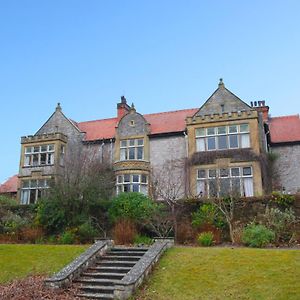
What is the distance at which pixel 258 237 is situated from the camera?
1738 cm

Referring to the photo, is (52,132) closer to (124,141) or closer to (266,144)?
(124,141)

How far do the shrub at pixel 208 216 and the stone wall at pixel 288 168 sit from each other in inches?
487

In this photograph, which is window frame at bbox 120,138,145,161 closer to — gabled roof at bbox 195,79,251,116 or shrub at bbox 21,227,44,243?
gabled roof at bbox 195,79,251,116

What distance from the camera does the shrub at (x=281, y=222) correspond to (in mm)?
18703

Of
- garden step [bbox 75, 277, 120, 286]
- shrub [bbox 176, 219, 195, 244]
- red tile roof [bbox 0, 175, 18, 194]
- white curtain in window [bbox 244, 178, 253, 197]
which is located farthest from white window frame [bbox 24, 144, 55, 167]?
garden step [bbox 75, 277, 120, 286]

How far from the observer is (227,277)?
12445 millimetres

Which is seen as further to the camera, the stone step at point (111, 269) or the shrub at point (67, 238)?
the shrub at point (67, 238)

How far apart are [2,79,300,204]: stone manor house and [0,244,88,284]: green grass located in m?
11.0

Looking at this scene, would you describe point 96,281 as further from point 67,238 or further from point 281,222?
point 281,222

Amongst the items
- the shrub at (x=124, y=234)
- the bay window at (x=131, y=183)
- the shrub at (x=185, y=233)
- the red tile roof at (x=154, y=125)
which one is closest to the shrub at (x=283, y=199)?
the shrub at (x=185, y=233)

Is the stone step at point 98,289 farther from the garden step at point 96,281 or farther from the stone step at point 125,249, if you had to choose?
the stone step at point 125,249

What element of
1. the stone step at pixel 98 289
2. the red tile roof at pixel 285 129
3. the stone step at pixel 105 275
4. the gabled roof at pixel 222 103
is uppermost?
the gabled roof at pixel 222 103

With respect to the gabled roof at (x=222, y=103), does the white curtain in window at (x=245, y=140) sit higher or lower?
lower

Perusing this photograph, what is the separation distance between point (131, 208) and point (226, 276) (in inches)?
397
